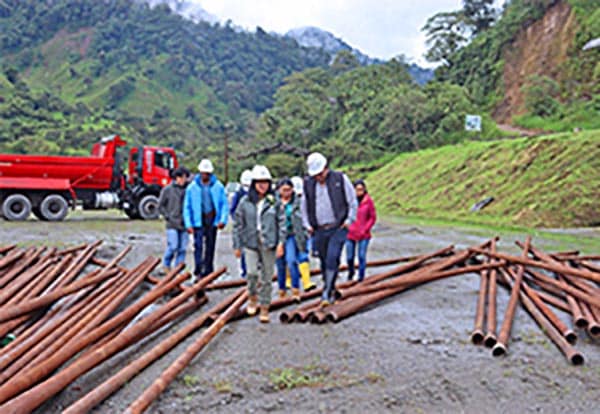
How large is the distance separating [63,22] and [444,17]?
3729 inches

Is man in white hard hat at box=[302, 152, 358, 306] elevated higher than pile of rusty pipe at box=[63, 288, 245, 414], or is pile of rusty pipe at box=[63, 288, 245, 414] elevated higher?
man in white hard hat at box=[302, 152, 358, 306]

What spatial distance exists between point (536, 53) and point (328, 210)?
4535cm

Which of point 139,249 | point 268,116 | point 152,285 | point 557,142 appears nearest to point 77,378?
point 152,285

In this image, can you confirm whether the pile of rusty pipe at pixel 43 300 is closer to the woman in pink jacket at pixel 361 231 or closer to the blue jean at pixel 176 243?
the blue jean at pixel 176 243

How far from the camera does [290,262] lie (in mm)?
6453

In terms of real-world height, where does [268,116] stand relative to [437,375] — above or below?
above

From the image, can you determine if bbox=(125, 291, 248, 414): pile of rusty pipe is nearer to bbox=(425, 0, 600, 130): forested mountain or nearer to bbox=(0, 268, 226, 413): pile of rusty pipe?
bbox=(0, 268, 226, 413): pile of rusty pipe

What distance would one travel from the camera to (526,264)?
6957mm

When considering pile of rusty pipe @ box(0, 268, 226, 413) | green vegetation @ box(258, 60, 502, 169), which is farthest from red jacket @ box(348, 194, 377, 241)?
green vegetation @ box(258, 60, 502, 169)

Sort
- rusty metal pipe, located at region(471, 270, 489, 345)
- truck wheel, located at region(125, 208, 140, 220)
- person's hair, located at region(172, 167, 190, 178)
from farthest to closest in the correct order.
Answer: truck wheel, located at region(125, 208, 140, 220) < person's hair, located at region(172, 167, 190, 178) < rusty metal pipe, located at region(471, 270, 489, 345)

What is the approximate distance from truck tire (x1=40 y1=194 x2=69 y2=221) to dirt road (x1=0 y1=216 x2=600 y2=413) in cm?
1403

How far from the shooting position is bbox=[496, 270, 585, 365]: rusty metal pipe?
422 centimetres

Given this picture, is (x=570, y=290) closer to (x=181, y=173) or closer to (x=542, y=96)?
(x=181, y=173)

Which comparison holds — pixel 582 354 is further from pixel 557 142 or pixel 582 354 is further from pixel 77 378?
pixel 557 142
